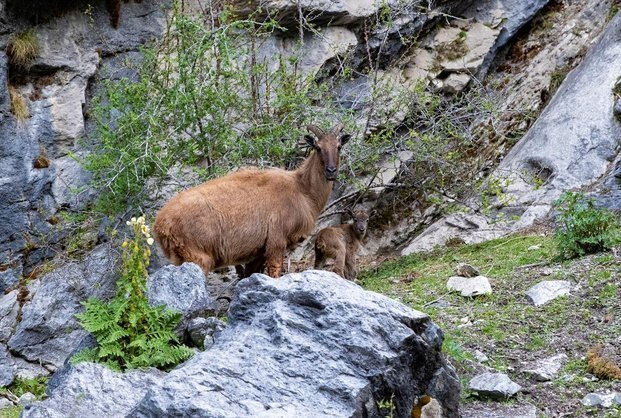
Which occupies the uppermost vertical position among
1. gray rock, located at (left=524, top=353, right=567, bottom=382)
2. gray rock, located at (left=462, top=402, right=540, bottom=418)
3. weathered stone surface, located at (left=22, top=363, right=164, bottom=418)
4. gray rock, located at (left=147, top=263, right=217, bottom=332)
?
weathered stone surface, located at (left=22, top=363, right=164, bottom=418)

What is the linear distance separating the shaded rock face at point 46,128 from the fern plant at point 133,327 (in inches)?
245

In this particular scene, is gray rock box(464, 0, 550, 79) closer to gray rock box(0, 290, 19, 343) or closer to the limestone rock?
the limestone rock

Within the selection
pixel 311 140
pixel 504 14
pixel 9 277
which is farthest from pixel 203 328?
pixel 504 14

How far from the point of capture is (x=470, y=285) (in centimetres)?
1038

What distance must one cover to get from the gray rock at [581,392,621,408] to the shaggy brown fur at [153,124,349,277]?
4947 mm

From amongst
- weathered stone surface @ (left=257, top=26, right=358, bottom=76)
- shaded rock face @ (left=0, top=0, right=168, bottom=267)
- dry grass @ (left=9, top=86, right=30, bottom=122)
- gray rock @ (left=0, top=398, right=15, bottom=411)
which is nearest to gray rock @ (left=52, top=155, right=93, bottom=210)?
shaded rock face @ (left=0, top=0, right=168, bottom=267)

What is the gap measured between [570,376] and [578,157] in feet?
26.1

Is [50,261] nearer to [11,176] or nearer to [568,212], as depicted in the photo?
[11,176]

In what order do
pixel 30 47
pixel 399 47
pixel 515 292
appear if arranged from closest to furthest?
1. pixel 515 292
2. pixel 30 47
3. pixel 399 47

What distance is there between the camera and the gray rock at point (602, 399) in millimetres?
6934

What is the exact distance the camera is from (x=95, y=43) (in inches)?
567

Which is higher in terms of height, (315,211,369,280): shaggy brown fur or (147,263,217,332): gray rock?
(147,263,217,332): gray rock

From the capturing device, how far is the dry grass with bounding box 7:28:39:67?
13453mm

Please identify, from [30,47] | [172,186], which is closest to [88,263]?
[172,186]
